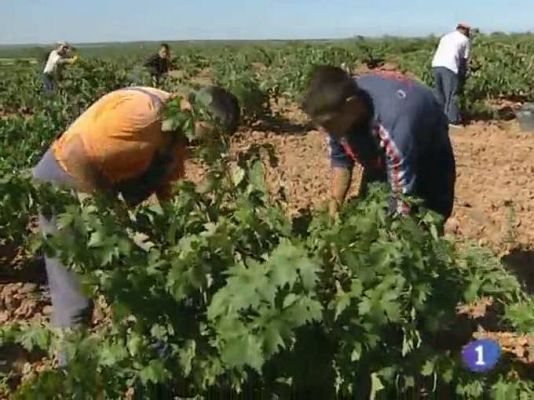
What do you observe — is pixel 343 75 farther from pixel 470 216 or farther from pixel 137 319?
pixel 470 216

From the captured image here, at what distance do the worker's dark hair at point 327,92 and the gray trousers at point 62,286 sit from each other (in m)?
0.94

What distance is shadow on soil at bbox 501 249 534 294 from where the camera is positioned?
5480mm

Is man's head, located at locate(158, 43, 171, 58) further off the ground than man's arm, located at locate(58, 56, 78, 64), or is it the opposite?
man's arm, located at locate(58, 56, 78, 64)

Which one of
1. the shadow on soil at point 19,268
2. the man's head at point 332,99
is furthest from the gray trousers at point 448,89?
the man's head at point 332,99

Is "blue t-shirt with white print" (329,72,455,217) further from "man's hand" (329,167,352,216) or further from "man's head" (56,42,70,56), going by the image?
"man's head" (56,42,70,56)

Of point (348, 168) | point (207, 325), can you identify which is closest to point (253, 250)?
point (207, 325)

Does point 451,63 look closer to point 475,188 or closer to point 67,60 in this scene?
point 475,188

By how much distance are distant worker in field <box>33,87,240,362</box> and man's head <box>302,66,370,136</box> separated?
0.29 meters

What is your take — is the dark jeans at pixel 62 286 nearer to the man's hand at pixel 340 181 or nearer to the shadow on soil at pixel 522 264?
the man's hand at pixel 340 181

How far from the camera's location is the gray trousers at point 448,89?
11164mm

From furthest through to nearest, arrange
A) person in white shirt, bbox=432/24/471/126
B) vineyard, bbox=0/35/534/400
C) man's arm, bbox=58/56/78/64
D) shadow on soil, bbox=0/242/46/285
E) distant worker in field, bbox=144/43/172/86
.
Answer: distant worker in field, bbox=144/43/172/86, man's arm, bbox=58/56/78/64, person in white shirt, bbox=432/24/471/126, shadow on soil, bbox=0/242/46/285, vineyard, bbox=0/35/534/400

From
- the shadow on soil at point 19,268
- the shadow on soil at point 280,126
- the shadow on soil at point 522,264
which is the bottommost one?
the shadow on soil at point 280,126

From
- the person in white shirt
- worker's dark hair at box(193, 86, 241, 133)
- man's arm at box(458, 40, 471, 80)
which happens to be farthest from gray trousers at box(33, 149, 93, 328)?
man's arm at box(458, 40, 471, 80)

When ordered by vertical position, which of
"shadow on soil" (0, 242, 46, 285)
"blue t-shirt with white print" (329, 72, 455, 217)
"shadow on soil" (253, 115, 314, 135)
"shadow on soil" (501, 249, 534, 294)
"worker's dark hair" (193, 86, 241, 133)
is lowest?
"shadow on soil" (253, 115, 314, 135)
